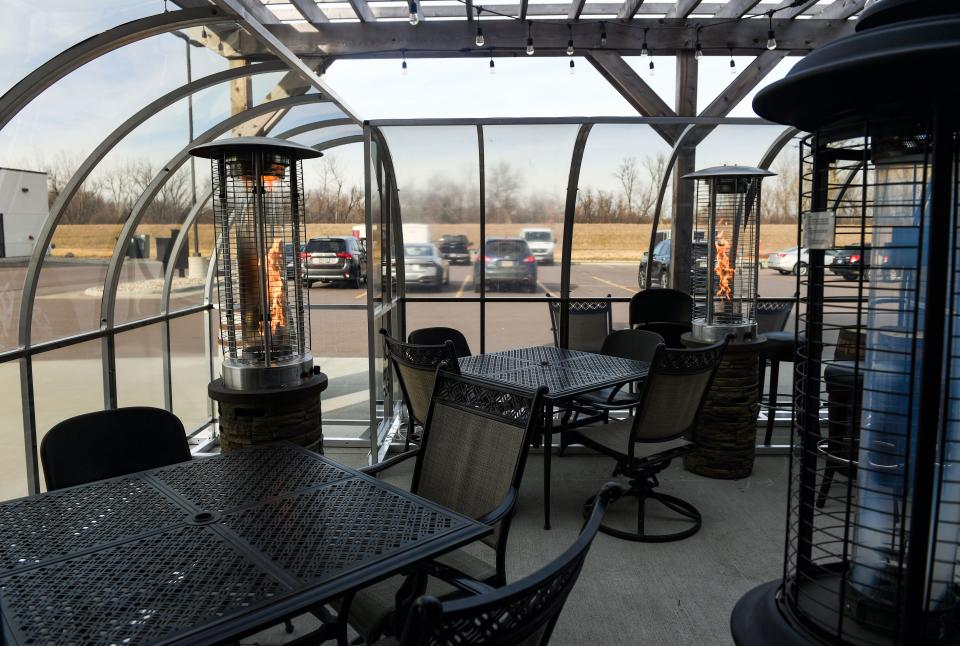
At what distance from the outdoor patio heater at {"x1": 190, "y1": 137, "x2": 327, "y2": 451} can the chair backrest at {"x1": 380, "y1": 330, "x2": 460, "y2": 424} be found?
72cm

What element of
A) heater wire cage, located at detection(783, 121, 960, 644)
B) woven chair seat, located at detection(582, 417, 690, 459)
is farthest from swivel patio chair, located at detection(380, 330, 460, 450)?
heater wire cage, located at detection(783, 121, 960, 644)

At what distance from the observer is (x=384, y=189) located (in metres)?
5.62

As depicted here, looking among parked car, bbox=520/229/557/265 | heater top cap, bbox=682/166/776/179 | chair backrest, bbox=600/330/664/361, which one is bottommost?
chair backrest, bbox=600/330/664/361

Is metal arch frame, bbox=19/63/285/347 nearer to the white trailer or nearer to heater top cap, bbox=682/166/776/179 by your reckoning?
the white trailer

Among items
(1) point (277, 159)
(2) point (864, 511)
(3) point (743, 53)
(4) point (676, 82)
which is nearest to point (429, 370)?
(1) point (277, 159)

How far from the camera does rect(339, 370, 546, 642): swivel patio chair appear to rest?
2288mm

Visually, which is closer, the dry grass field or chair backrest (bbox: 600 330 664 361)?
chair backrest (bbox: 600 330 664 361)

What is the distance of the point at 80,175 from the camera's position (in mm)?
3680

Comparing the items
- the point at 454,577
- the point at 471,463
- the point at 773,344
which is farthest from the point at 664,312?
the point at 454,577

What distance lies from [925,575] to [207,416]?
19.7 feet

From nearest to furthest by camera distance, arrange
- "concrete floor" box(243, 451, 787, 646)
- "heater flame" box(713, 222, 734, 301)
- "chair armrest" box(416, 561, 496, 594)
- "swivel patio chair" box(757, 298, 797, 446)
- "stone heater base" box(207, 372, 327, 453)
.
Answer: "chair armrest" box(416, 561, 496, 594) → "concrete floor" box(243, 451, 787, 646) → "stone heater base" box(207, 372, 327, 453) → "heater flame" box(713, 222, 734, 301) → "swivel patio chair" box(757, 298, 797, 446)

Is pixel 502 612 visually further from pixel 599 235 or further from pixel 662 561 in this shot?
pixel 599 235

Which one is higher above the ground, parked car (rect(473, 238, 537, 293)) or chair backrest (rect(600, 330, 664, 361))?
parked car (rect(473, 238, 537, 293))

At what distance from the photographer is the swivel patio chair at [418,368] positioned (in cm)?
405
